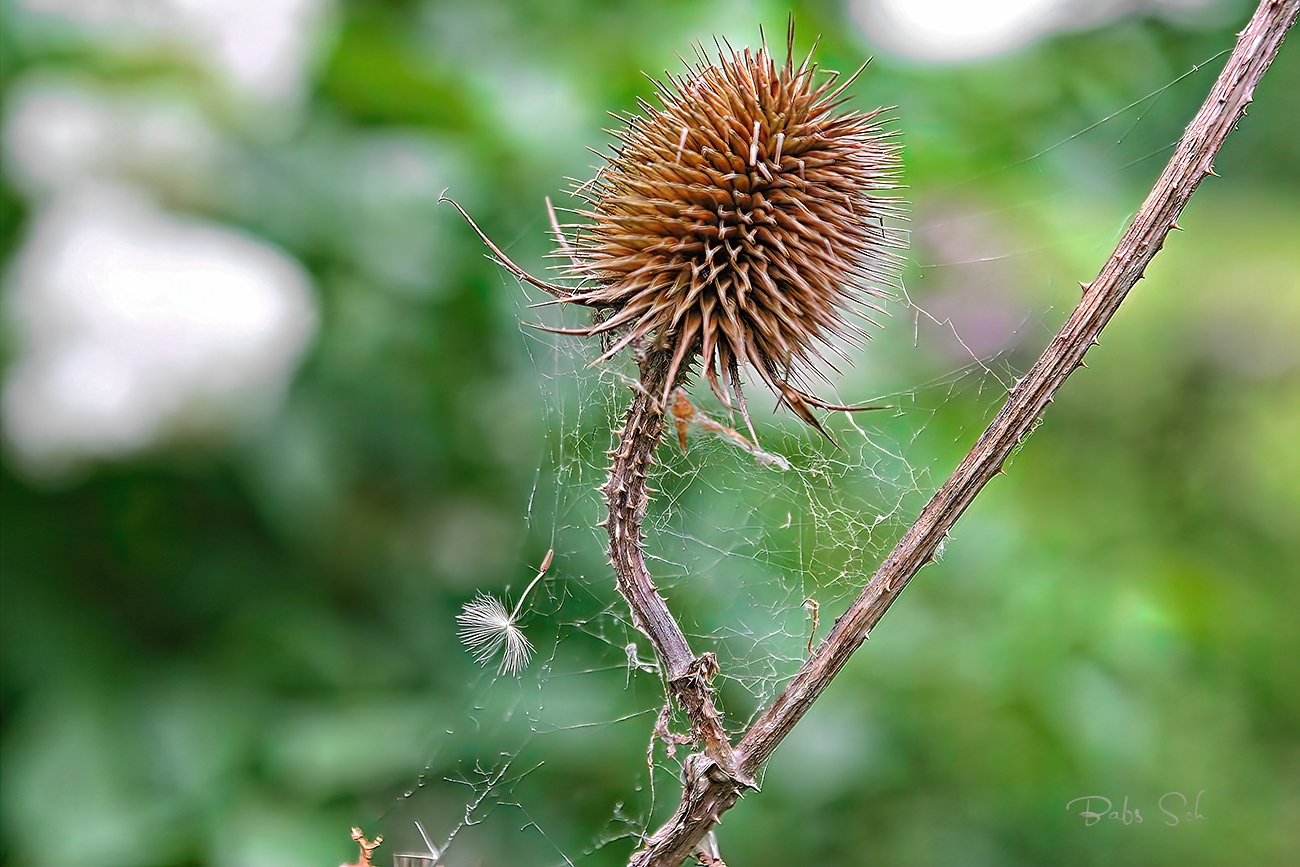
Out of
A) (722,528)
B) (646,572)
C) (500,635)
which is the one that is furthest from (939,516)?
(722,528)

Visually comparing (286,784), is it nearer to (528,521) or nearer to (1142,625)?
(528,521)

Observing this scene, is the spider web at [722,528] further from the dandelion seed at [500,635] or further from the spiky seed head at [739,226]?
the spiky seed head at [739,226]

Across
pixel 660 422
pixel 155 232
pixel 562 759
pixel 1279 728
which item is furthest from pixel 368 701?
pixel 1279 728

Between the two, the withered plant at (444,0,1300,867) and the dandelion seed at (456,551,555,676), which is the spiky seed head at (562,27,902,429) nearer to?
the withered plant at (444,0,1300,867)

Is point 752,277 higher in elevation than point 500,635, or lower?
higher

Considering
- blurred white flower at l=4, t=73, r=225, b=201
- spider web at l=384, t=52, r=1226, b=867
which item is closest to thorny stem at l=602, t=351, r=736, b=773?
spider web at l=384, t=52, r=1226, b=867

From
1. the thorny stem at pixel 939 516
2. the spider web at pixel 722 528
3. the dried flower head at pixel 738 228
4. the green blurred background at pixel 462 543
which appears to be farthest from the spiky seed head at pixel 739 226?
the green blurred background at pixel 462 543

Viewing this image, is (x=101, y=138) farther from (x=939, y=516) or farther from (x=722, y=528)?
(x=939, y=516)
